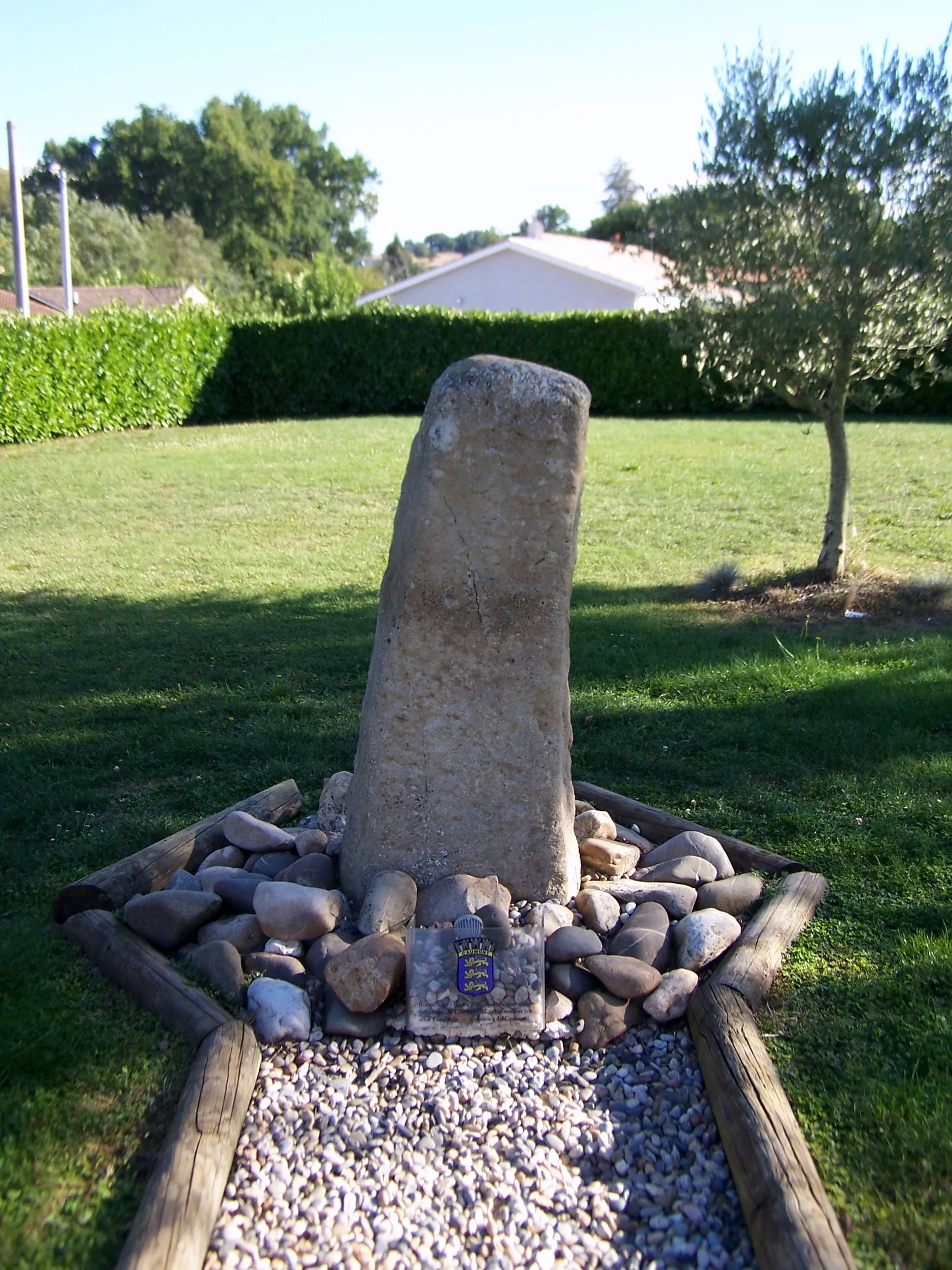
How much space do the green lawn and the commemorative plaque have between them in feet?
2.44

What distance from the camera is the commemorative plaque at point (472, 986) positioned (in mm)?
3363

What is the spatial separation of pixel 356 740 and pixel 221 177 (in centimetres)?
→ 6501

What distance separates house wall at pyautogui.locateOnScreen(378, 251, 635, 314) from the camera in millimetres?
33562

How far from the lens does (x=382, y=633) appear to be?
3.80 meters

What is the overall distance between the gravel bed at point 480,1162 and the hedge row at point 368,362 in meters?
19.2

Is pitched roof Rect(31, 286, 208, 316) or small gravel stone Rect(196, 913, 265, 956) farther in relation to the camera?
pitched roof Rect(31, 286, 208, 316)

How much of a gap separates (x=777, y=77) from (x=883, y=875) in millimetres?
6854

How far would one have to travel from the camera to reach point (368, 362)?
23.6 m

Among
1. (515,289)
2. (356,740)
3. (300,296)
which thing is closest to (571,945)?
(356,740)

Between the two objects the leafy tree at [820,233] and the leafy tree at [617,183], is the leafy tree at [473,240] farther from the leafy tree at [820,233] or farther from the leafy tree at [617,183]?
the leafy tree at [820,233]

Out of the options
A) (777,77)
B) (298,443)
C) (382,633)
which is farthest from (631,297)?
(382,633)

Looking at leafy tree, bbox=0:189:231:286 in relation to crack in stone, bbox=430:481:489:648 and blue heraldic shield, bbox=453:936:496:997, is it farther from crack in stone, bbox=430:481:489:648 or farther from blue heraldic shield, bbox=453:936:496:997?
blue heraldic shield, bbox=453:936:496:997

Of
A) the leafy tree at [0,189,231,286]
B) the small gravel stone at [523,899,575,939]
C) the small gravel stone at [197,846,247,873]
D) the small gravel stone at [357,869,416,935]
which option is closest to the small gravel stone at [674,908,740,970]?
the small gravel stone at [523,899,575,939]

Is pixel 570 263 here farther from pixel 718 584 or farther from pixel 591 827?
pixel 591 827
